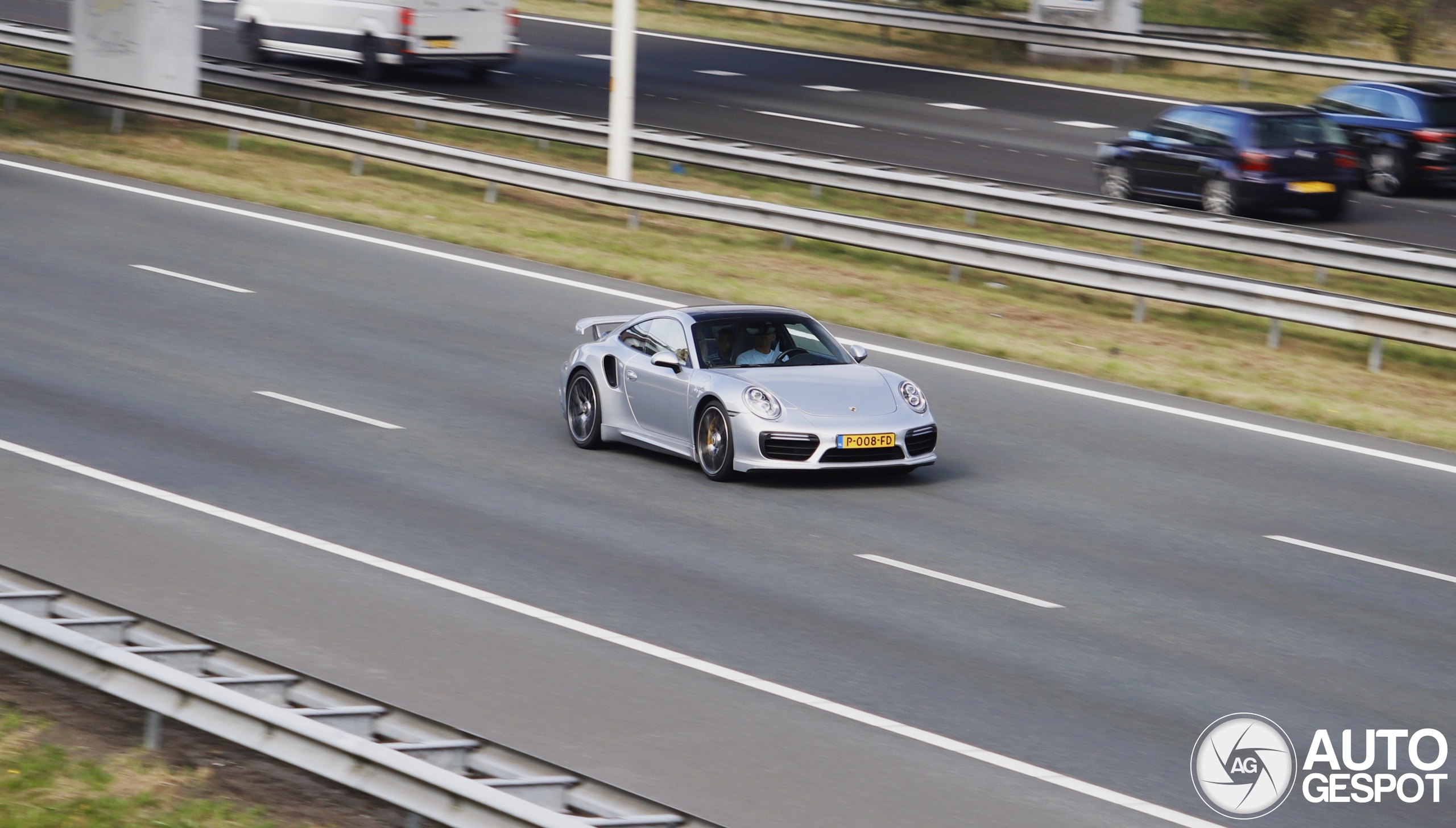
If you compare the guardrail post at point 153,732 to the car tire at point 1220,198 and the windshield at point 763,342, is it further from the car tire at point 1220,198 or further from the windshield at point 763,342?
the car tire at point 1220,198

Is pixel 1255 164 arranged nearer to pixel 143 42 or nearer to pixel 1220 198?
pixel 1220 198

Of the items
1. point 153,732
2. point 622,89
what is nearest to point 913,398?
point 153,732

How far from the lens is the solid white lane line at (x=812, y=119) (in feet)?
103

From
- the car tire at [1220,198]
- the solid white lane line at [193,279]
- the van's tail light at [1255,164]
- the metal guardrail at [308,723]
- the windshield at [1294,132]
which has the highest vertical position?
the windshield at [1294,132]

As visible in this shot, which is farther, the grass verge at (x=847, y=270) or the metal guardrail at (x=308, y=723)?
the grass verge at (x=847, y=270)

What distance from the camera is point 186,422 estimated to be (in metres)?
13.8

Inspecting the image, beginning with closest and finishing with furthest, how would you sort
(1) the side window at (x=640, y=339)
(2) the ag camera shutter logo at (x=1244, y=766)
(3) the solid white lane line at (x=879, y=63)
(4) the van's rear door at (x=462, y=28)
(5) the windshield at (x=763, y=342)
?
1. (2) the ag camera shutter logo at (x=1244, y=766)
2. (5) the windshield at (x=763, y=342)
3. (1) the side window at (x=640, y=339)
4. (4) the van's rear door at (x=462, y=28)
5. (3) the solid white lane line at (x=879, y=63)

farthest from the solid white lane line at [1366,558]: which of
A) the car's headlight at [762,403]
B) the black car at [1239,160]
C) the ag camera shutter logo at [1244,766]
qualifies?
the black car at [1239,160]

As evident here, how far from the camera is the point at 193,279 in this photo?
19.3 metres

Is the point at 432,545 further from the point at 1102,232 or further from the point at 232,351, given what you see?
the point at 1102,232

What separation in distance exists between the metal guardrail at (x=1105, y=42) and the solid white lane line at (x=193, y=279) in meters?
23.8

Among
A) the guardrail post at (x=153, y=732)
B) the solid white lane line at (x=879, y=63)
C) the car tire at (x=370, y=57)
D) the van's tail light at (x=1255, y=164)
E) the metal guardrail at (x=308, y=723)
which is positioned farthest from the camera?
the solid white lane line at (x=879, y=63)

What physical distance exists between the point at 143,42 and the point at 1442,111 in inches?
847

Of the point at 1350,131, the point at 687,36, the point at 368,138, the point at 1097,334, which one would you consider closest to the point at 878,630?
the point at 1097,334
